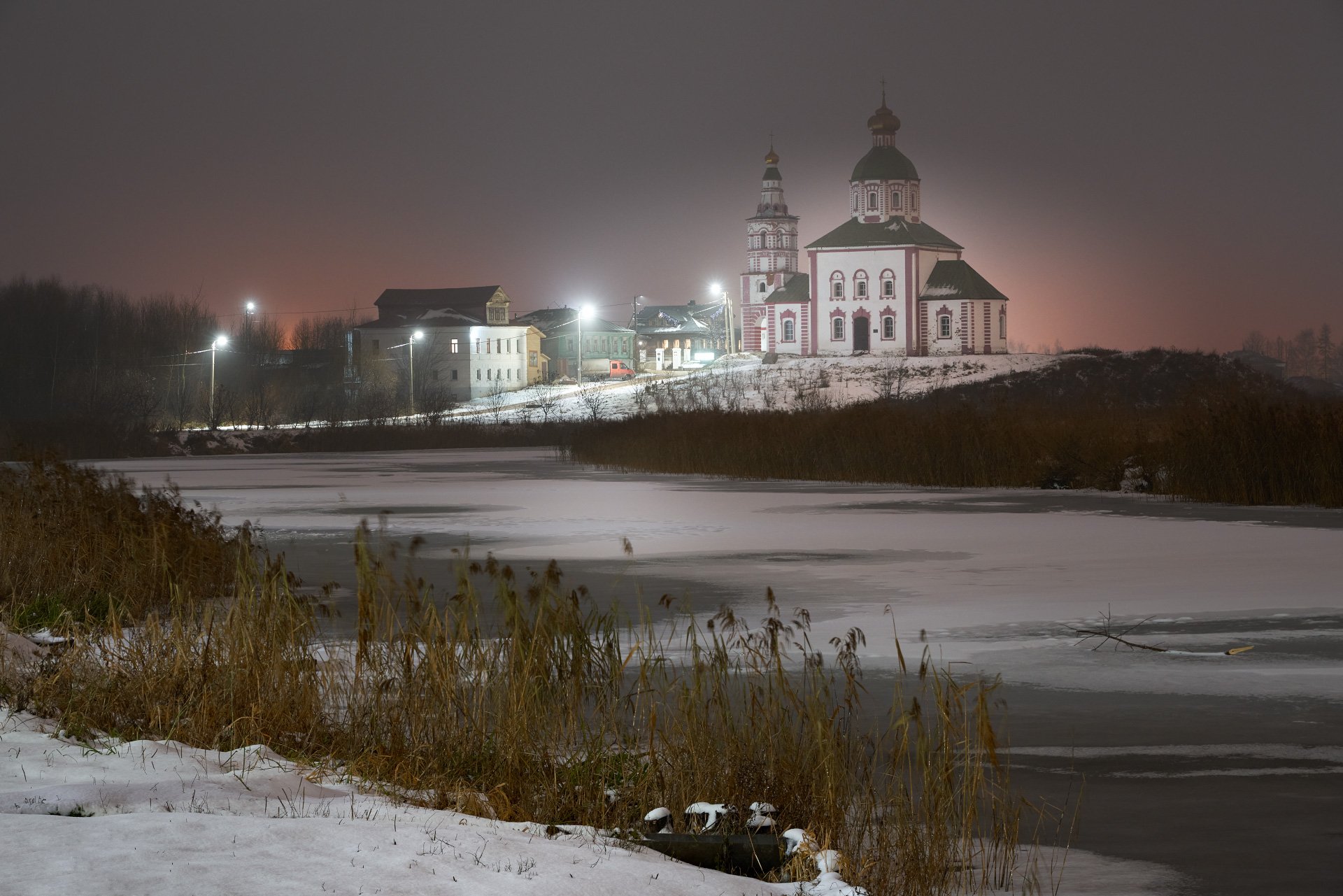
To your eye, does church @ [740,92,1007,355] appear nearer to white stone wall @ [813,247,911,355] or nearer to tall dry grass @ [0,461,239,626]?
white stone wall @ [813,247,911,355]

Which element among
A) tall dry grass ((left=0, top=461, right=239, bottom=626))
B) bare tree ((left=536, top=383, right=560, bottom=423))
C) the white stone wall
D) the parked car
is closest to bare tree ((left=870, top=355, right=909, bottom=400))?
the white stone wall

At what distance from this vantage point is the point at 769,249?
396 ft

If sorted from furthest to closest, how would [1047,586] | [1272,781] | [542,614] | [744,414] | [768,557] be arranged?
[744,414] < [768,557] < [1047,586] < [542,614] < [1272,781]

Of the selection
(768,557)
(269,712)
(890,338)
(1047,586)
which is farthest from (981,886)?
(890,338)

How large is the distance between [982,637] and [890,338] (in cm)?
8497

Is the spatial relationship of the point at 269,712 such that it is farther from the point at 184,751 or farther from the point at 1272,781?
the point at 1272,781

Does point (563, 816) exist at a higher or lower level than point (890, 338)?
lower

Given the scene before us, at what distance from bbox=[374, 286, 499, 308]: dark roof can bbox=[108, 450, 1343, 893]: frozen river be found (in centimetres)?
8877

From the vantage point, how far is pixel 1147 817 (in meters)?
5.38

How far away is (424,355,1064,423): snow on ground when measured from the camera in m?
70.1

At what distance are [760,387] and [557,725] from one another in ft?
230

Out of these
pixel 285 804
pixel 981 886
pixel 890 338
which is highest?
pixel 890 338

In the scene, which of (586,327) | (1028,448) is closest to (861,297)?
(586,327)

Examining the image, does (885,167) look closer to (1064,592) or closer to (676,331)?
(676,331)
